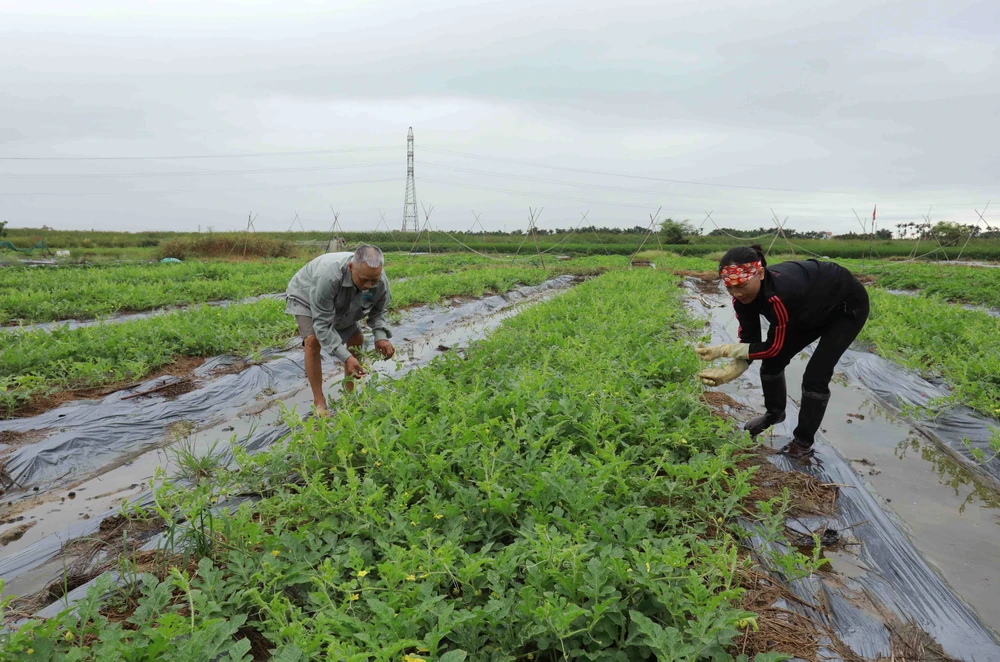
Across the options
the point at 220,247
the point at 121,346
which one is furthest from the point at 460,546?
the point at 220,247

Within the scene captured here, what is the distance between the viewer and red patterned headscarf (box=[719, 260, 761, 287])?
11.0ft

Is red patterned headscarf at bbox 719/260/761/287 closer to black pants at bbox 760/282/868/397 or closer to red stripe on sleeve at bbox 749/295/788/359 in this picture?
red stripe on sleeve at bbox 749/295/788/359

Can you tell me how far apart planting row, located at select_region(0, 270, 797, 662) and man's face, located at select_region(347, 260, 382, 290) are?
853 mm

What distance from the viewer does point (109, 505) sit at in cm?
362

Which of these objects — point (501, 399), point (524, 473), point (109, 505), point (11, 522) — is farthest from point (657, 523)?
point (11, 522)

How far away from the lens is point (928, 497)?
368 centimetres

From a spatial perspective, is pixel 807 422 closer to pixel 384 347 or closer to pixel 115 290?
pixel 384 347

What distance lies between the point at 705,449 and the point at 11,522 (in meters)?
4.28

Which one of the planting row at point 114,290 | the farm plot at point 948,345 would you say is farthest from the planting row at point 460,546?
the planting row at point 114,290

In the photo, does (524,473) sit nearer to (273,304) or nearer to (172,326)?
(172,326)

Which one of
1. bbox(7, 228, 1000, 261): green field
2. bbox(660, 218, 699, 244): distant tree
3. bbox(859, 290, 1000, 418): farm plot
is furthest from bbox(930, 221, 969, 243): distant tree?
bbox(859, 290, 1000, 418): farm plot

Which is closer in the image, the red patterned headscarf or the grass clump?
the red patterned headscarf

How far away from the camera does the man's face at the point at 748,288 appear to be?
343 cm

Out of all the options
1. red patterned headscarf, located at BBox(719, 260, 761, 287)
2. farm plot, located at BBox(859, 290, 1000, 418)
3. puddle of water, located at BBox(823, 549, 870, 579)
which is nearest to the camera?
puddle of water, located at BBox(823, 549, 870, 579)
